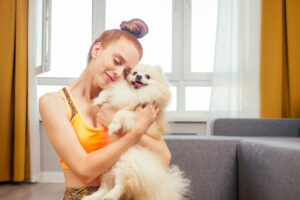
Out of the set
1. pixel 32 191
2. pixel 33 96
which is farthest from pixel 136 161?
pixel 33 96

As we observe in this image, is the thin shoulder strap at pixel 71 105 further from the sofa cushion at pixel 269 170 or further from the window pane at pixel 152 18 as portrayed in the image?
the window pane at pixel 152 18

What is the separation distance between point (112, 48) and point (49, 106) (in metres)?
0.23

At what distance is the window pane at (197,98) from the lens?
373 cm

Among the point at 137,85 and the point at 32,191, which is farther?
the point at 32,191

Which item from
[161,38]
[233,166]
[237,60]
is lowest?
[233,166]

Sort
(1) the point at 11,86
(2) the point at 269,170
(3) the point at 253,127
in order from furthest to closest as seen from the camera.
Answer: (1) the point at 11,86, (3) the point at 253,127, (2) the point at 269,170

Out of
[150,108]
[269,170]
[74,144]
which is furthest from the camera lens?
[269,170]

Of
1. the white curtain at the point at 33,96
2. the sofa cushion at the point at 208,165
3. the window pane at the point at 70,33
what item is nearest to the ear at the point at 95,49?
the sofa cushion at the point at 208,165

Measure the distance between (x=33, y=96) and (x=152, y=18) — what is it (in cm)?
167

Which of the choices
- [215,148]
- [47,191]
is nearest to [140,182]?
[215,148]

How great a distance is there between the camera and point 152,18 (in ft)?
12.1

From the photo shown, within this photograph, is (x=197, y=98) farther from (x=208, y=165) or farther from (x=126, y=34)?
(x=126, y=34)

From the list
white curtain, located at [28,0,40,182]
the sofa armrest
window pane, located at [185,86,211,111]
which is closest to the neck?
the sofa armrest

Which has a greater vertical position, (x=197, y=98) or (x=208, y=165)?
(x=197, y=98)
